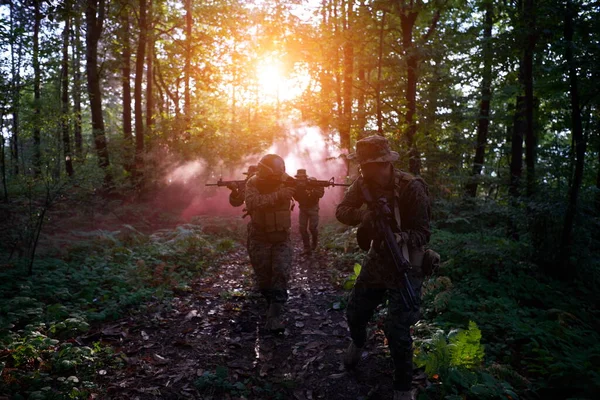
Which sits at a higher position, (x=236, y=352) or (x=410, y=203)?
(x=410, y=203)

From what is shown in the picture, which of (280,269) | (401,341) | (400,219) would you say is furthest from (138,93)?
(401,341)

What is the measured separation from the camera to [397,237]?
372 centimetres

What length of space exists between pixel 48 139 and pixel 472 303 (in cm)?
896

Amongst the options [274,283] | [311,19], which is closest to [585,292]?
[274,283]

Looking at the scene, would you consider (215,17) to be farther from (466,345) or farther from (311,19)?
(466,345)

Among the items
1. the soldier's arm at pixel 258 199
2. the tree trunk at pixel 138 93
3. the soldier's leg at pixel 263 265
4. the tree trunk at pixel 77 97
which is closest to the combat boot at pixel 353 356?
the soldier's leg at pixel 263 265

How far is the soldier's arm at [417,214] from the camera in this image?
Answer: 373 centimetres

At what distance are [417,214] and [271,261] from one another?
326 cm

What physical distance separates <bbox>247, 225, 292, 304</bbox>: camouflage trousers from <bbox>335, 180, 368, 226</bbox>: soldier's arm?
91.6 inches

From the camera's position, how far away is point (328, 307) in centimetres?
695

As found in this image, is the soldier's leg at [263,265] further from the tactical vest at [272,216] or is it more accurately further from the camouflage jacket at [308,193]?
the camouflage jacket at [308,193]

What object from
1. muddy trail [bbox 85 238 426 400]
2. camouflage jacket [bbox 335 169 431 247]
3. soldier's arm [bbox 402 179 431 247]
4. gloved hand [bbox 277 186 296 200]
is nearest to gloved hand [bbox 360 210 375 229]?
camouflage jacket [bbox 335 169 431 247]

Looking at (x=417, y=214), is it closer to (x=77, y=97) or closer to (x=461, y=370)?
(x=461, y=370)

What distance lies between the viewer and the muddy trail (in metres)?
4.15
